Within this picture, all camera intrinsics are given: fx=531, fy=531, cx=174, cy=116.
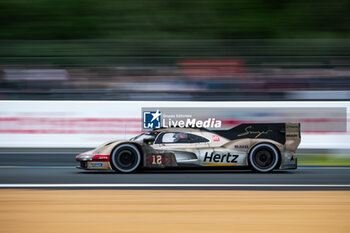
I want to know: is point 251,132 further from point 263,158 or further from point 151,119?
point 151,119

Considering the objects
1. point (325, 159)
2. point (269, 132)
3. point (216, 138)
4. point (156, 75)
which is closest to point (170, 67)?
point (156, 75)

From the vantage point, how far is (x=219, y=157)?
8.88 meters

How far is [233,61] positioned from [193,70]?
3.53ft

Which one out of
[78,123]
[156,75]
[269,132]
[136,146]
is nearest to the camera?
[136,146]

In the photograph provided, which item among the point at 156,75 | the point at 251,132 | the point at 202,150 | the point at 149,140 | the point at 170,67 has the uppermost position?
the point at 170,67

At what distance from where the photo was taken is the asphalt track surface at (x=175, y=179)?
7309 millimetres

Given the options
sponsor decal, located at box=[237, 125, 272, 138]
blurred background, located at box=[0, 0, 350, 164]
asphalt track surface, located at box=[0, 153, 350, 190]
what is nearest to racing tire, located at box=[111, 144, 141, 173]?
asphalt track surface, located at box=[0, 153, 350, 190]

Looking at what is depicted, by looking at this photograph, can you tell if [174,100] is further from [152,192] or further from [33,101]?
[152,192]

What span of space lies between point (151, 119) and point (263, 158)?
352cm

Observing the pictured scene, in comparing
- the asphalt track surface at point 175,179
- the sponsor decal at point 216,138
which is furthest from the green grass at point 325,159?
the sponsor decal at point 216,138

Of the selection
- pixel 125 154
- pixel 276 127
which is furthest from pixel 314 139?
pixel 125 154

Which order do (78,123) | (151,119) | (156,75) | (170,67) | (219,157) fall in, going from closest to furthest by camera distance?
(219,157) → (78,123) → (151,119) → (156,75) → (170,67)

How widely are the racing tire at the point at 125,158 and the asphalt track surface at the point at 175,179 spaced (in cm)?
16

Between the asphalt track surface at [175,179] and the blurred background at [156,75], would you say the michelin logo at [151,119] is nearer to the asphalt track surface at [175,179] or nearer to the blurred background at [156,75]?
the blurred background at [156,75]
